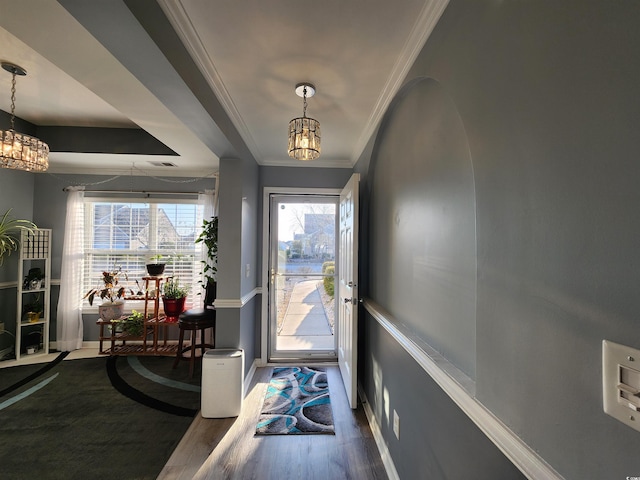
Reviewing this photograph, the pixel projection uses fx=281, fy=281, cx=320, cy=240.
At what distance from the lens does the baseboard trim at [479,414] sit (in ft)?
2.15

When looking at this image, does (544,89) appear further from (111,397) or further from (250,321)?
(111,397)

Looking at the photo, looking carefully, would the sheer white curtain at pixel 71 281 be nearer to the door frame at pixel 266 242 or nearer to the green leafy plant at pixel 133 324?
the green leafy plant at pixel 133 324

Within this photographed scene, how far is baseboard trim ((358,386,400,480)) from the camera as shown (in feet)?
5.61

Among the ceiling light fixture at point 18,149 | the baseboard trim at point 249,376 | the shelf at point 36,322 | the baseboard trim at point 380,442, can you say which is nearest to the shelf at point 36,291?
the shelf at point 36,322

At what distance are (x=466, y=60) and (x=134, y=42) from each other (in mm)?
1304

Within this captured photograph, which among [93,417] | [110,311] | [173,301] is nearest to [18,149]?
[173,301]

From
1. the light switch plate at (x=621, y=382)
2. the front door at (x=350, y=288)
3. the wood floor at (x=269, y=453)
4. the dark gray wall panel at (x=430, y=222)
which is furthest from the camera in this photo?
the front door at (x=350, y=288)

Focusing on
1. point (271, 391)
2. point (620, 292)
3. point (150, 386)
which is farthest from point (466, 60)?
point (150, 386)

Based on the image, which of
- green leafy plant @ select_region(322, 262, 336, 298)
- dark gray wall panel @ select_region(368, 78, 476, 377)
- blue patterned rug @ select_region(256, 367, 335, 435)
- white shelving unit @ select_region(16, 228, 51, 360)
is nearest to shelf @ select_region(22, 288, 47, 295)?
white shelving unit @ select_region(16, 228, 51, 360)

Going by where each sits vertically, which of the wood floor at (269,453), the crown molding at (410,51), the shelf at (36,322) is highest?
the crown molding at (410,51)

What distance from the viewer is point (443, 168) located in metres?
1.28

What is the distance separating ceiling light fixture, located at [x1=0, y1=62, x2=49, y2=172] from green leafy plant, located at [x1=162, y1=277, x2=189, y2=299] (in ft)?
5.81

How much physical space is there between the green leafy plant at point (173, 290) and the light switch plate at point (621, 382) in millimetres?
3855

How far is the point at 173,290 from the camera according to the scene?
11.7ft
